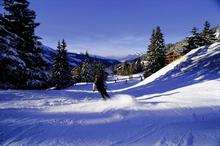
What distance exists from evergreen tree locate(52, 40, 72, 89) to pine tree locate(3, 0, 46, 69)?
22818 millimetres

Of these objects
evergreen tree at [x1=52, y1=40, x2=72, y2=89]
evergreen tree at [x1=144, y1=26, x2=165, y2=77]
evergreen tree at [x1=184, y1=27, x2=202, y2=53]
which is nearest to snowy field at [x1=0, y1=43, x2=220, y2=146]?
evergreen tree at [x1=52, y1=40, x2=72, y2=89]

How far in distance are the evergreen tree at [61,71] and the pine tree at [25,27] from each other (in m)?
22.8

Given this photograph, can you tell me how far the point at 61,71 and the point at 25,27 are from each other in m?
23.8

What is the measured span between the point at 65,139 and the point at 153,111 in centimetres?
511

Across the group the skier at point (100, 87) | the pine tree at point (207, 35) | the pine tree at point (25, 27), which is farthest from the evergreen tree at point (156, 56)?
the skier at point (100, 87)

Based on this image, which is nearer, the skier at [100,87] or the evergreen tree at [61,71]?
the skier at [100,87]

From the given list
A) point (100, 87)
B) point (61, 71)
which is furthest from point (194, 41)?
point (100, 87)

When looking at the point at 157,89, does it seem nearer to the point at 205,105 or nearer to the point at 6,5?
the point at 205,105

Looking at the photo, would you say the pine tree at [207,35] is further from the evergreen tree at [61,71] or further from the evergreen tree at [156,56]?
the evergreen tree at [61,71]

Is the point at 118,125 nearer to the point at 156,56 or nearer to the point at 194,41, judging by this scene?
the point at 156,56

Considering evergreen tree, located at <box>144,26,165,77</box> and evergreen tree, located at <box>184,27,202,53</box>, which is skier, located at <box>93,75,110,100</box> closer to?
evergreen tree, located at <box>144,26,165,77</box>

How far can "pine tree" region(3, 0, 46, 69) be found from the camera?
114 feet

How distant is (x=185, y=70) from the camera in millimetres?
35094

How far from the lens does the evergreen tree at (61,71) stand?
58.9 metres
